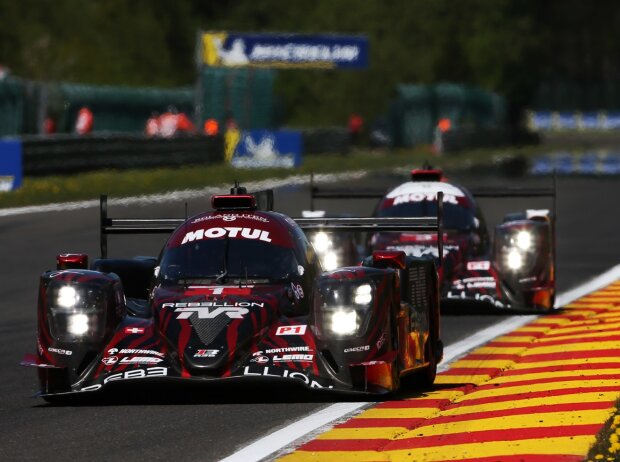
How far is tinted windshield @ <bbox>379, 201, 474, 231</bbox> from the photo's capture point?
58.5ft

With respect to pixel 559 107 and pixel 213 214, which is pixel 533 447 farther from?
pixel 559 107

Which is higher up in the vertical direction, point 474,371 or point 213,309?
point 213,309

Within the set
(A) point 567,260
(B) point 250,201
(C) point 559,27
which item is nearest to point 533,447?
(B) point 250,201

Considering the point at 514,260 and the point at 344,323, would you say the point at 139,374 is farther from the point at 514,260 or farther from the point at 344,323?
the point at 514,260

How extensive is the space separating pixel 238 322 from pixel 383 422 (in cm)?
116

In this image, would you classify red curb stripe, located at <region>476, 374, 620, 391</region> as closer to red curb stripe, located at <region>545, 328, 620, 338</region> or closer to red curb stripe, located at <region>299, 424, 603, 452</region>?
red curb stripe, located at <region>299, 424, 603, 452</region>

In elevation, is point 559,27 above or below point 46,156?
above

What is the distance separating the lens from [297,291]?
1180cm

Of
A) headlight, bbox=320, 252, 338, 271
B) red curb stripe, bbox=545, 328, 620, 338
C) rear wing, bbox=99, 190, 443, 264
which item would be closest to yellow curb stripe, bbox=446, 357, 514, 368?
rear wing, bbox=99, 190, 443, 264

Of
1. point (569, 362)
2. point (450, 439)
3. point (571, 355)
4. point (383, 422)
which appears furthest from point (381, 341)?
point (571, 355)

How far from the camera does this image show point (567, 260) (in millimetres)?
23891

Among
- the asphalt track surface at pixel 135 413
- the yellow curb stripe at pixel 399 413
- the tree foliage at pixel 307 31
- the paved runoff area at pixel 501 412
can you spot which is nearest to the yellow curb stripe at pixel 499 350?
the paved runoff area at pixel 501 412

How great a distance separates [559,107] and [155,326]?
113296 mm

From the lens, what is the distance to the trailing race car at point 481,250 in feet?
56.3
